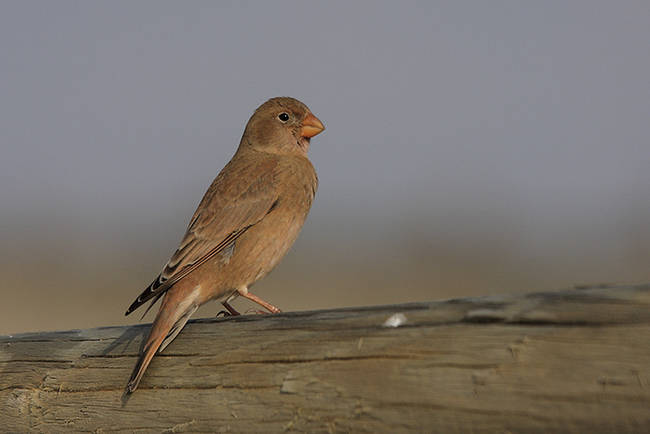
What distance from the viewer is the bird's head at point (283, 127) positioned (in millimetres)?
5238

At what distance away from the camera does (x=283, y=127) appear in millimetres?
5285

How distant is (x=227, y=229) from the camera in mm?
4246

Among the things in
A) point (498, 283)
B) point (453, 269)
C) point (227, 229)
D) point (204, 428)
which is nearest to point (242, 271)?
point (227, 229)

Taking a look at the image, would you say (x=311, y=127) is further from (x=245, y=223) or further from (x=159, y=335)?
(x=159, y=335)

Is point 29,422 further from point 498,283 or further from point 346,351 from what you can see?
point 498,283

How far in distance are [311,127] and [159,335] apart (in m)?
2.71

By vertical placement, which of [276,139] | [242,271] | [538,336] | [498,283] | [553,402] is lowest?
[553,402]

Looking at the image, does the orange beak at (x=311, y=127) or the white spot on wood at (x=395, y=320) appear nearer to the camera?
the white spot on wood at (x=395, y=320)

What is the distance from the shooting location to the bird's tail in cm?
262

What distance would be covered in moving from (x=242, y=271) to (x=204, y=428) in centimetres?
182

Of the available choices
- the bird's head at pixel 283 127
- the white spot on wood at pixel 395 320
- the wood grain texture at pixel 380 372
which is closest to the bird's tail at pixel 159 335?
the wood grain texture at pixel 380 372

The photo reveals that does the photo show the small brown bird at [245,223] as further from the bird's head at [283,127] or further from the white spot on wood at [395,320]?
the white spot on wood at [395,320]

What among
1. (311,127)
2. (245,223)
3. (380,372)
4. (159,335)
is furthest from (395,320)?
(311,127)

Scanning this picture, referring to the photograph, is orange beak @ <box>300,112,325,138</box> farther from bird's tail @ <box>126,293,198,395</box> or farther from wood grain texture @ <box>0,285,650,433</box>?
wood grain texture @ <box>0,285,650,433</box>
